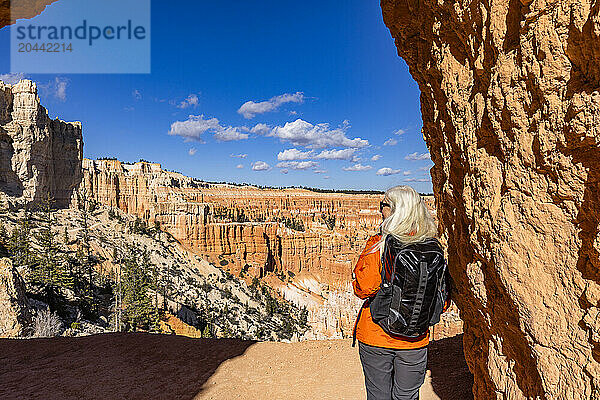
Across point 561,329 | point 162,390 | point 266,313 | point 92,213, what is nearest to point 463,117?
point 561,329

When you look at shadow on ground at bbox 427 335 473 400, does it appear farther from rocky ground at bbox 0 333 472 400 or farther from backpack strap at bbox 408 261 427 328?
backpack strap at bbox 408 261 427 328

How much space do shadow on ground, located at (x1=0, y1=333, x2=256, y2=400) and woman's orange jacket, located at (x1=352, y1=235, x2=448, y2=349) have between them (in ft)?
12.9

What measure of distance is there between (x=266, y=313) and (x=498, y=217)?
104 ft

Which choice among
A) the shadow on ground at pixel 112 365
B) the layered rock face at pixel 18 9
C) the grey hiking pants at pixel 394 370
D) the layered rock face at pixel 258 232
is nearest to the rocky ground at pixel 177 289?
the layered rock face at pixel 258 232

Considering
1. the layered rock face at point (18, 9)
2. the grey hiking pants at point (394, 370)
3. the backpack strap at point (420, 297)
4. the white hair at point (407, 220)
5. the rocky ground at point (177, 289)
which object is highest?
the layered rock face at point (18, 9)

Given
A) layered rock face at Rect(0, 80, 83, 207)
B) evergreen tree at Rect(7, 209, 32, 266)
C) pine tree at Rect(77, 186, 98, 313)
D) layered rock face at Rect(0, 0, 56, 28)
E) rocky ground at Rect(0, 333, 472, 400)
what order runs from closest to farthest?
layered rock face at Rect(0, 0, 56, 28)
rocky ground at Rect(0, 333, 472, 400)
pine tree at Rect(77, 186, 98, 313)
evergreen tree at Rect(7, 209, 32, 266)
layered rock face at Rect(0, 80, 83, 207)

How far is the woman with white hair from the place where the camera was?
7.29 feet

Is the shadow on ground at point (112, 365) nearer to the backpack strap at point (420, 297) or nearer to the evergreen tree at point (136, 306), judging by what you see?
the backpack strap at point (420, 297)

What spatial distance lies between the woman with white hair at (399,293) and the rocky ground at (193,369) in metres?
2.63

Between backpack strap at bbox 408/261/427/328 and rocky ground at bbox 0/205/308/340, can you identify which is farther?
rocky ground at bbox 0/205/308/340

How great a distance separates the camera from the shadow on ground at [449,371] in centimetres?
451

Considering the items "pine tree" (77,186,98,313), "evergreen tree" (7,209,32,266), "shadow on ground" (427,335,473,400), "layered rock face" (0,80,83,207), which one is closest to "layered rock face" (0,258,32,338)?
"shadow on ground" (427,335,473,400)

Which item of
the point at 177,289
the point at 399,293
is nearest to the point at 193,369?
the point at 399,293

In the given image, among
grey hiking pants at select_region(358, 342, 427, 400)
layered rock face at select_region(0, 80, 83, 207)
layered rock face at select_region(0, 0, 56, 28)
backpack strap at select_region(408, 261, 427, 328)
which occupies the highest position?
layered rock face at select_region(0, 80, 83, 207)
